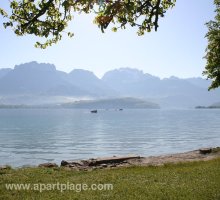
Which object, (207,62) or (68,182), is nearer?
(68,182)

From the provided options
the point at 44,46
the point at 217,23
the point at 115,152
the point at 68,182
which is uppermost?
the point at 217,23

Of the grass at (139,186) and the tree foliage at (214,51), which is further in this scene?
the tree foliage at (214,51)

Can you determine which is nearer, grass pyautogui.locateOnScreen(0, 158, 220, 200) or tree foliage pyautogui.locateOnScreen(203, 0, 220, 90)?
grass pyautogui.locateOnScreen(0, 158, 220, 200)

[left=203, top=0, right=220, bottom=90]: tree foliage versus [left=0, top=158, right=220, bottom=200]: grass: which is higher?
[left=203, top=0, right=220, bottom=90]: tree foliage

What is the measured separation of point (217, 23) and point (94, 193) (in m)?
36.5

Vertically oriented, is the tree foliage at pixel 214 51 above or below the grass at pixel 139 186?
above

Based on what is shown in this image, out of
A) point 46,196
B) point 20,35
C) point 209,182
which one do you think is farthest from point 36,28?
point 209,182

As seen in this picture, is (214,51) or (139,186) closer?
(139,186)

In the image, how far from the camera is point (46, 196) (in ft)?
64.5

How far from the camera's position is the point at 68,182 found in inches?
931

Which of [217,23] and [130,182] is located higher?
[217,23]

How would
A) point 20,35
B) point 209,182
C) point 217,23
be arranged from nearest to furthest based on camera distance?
point 20,35, point 209,182, point 217,23

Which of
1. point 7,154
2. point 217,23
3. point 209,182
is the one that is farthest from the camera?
point 7,154

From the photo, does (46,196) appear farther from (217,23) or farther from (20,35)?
(217,23)
